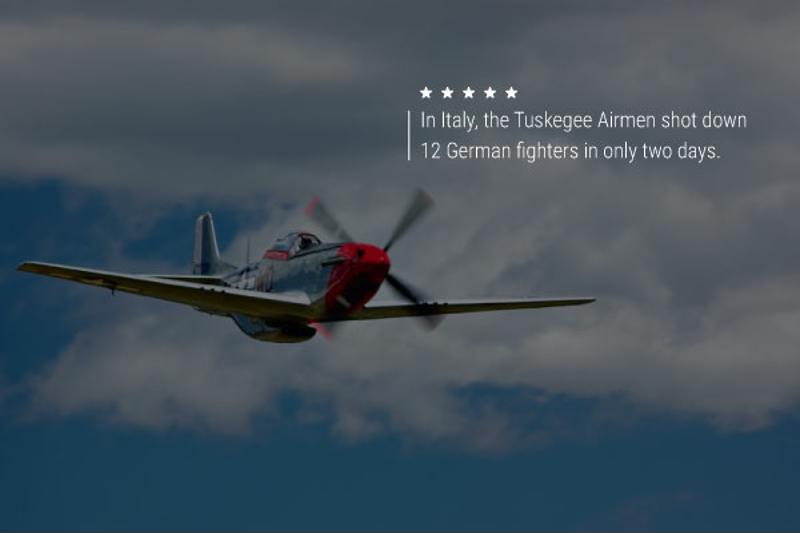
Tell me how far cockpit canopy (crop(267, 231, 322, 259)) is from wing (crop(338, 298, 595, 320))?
293cm

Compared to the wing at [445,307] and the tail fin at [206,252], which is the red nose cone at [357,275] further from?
the tail fin at [206,252]

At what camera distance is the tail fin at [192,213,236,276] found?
59.8m

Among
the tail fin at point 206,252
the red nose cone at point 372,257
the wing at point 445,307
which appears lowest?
the wing at point 445,307

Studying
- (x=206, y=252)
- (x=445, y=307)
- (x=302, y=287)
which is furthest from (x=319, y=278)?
(x=206, y=252)

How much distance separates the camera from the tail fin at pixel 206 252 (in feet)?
196

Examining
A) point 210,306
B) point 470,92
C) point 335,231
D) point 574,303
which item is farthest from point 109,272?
point 574,303

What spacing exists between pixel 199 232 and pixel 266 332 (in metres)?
16.4

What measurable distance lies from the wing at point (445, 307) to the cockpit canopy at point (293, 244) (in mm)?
2928

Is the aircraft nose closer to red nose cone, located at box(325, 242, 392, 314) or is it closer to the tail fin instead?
red nose cone, located at box(325, 242, 392, 314)

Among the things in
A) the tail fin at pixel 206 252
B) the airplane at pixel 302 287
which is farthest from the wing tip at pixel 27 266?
the tail fin at pixel 206 252

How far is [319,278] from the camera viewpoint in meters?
43.1

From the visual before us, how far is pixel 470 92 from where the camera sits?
43281 mm

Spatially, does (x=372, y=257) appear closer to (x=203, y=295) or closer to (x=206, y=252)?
(x=203, y=295)

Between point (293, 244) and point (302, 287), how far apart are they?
2023 millimetres
